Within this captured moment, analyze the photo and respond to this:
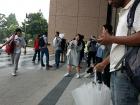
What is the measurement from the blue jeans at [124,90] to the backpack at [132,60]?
2.2 inches

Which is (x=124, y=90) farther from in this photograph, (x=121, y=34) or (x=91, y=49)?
(x=91, y=49)

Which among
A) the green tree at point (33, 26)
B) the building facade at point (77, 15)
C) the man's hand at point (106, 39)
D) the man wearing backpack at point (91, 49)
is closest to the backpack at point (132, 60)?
the man's hand at point (106, 39)

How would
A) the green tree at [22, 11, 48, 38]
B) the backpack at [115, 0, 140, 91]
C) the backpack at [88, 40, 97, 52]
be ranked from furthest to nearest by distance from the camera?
the green tree at [22, 11, 48, 38], the backpack at [88, 40, 97, 52], the backpack at [115, 0, 140, 91]

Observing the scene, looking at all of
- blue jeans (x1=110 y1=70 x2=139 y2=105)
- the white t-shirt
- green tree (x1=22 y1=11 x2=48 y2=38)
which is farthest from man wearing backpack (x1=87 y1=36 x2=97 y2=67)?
green tree (x1=22 y1=11 x2=48 y2=38)

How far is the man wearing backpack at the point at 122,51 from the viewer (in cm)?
306

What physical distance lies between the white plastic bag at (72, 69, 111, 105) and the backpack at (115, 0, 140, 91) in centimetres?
56

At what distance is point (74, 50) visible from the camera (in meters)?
16.5

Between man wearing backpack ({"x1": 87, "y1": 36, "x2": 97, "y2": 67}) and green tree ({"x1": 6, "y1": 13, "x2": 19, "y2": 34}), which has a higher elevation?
green tree ({"x1": 6, "y1": 13, "x2": 19, "y2": 34})

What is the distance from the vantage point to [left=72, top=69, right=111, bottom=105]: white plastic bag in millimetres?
3606

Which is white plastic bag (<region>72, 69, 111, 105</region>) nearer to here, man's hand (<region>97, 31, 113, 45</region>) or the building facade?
man's hand (<region>97, 31, 113, 45</region>)

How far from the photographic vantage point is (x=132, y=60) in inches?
118

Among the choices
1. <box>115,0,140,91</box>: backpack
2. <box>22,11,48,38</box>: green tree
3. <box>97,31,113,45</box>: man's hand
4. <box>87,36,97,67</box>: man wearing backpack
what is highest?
<box>22,11,48,38</box>: green tree

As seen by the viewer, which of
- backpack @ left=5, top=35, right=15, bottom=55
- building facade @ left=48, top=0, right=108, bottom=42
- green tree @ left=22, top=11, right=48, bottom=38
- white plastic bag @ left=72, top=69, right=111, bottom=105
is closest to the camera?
white plastic bag @ left=72, top=69, right=111, bottom=105

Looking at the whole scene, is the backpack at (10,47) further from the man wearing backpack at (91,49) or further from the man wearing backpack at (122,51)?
the man wearing backpack at (122,51)
